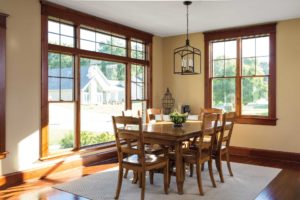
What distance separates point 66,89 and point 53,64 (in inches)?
19.1

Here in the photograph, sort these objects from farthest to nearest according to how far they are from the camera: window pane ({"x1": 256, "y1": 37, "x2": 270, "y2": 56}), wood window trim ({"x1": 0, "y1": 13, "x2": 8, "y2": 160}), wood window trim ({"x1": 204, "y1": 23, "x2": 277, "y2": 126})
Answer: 1. window pane ({"x1": 256, "y1": 37, "x2": 270, "y2": 56})
2. wood window trim ({"x1": 204, "y1": 23, "x2": 277, "y2": 126})
3. wood window trim ({"x1": 0, "y1": 13, "x2": 8, "y2": 160})

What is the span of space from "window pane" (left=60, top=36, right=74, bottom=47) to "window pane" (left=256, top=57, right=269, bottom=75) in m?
3.74

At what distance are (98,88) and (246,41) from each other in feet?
10.7

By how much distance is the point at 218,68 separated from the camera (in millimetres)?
6258

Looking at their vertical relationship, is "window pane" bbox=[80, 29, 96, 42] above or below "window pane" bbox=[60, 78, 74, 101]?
above

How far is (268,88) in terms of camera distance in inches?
220

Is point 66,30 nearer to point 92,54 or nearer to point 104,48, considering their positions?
point 92,54

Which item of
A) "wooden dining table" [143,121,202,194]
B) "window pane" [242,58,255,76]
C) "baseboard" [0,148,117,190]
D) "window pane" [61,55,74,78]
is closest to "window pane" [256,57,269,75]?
"window pane" [242,58,255,76]

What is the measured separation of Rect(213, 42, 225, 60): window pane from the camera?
20.3 ft

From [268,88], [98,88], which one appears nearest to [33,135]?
[98,88]

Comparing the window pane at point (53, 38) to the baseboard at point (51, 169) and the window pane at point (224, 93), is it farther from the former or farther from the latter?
the window pane at point (224, 93)

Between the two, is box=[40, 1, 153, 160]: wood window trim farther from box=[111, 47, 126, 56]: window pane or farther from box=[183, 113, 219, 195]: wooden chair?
box=[183, 113, 219, 195]: wooden chair

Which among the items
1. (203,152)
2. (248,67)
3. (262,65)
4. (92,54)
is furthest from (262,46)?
(92,54)

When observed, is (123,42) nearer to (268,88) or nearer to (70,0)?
(70,0)
